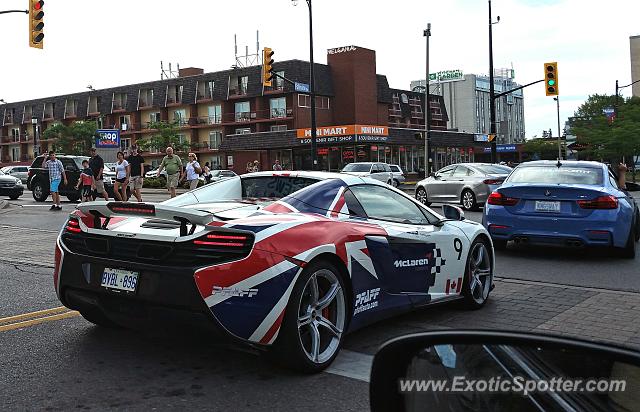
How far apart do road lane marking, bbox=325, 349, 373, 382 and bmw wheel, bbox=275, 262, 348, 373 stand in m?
0.08

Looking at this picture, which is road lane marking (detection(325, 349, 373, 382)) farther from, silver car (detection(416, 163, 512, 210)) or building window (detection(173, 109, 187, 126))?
building window (detection(173, 109, 187, 126))

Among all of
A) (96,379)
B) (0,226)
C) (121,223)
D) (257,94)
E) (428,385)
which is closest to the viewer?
(428,385)

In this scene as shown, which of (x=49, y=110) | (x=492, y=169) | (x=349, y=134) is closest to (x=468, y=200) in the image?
(x=492, y=169)

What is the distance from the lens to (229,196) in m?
5.57

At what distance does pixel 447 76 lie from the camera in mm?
130125

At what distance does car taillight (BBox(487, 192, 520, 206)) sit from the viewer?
9.43 m

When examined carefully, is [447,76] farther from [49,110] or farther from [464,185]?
[464,185]

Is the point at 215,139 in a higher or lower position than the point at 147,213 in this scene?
higher

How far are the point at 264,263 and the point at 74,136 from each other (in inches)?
3120

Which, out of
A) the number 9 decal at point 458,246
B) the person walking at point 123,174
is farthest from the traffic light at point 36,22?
the number 9 decal at point 458,246

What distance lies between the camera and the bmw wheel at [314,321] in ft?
13.3

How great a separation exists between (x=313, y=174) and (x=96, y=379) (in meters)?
2.33

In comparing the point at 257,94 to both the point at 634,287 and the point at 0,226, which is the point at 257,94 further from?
the point at 634,287

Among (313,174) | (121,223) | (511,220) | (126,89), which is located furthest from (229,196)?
(126,89)
